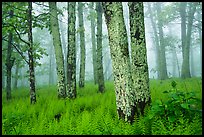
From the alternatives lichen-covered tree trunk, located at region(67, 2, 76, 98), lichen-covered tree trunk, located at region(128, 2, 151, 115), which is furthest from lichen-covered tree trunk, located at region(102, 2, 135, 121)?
lichen-covered tree trunk, located at region(67, 2, 76, 98)

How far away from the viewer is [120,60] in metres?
5.21

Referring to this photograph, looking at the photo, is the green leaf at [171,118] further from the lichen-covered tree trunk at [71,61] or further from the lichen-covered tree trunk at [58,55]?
the lichen-covered tree trunk at [58,55]

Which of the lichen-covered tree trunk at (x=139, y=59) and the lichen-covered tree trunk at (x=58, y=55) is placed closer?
the lichen-covered tree trunk at (x=139, y=59)

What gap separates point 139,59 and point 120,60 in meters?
1.54

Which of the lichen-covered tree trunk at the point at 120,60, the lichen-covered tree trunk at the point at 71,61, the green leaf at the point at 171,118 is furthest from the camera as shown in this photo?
the lichen-covered tree trunk at the point at 71,61

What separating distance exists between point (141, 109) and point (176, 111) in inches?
60.5

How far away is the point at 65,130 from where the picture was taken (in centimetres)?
500

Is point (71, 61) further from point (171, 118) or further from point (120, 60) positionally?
point (171, 118)

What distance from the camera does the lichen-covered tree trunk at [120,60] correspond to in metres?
5.13

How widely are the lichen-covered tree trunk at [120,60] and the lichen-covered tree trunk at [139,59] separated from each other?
1.20m

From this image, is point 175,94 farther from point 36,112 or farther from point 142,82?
point 36,112

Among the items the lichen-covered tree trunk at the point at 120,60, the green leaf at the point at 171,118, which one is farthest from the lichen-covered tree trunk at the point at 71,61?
the green leaf at the point at 171,118

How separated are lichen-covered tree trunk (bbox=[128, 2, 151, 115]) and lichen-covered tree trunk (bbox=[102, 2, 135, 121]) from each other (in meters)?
1.20

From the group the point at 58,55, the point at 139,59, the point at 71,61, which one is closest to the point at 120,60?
the point at 139,59
